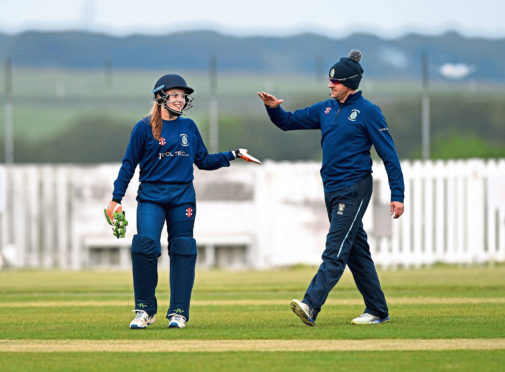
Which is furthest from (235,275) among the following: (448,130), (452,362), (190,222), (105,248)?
(448,130)

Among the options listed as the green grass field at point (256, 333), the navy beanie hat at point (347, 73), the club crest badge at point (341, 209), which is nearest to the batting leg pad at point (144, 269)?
the green grass field at point (256, 333)

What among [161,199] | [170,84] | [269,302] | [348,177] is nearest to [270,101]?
[170,84]

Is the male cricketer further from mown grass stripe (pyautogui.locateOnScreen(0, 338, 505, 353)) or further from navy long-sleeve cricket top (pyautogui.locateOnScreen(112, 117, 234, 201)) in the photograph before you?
navy long-sleeve cricket top (pyautogui.locateOnScreen(112, 117, 234, 201))

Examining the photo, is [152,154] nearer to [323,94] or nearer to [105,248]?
[105,248]

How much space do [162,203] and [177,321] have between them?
92 centimetres

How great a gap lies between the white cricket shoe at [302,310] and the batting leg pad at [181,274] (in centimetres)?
93

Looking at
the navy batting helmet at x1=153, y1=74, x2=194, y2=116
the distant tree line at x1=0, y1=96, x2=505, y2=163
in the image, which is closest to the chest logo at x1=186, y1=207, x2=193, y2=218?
the navy batting helmet at x1=153, y1=74, x2=194, y2=116

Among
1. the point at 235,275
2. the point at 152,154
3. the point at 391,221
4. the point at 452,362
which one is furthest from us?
the point at 391,221

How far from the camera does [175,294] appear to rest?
9.82 meters

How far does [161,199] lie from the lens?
383 inches

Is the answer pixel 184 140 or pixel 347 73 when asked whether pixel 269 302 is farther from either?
pixel 347 73

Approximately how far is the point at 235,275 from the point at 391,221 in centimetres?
384

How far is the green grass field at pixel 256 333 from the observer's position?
7516mm

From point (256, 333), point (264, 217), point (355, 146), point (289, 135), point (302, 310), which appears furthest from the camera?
point (289, 135)
